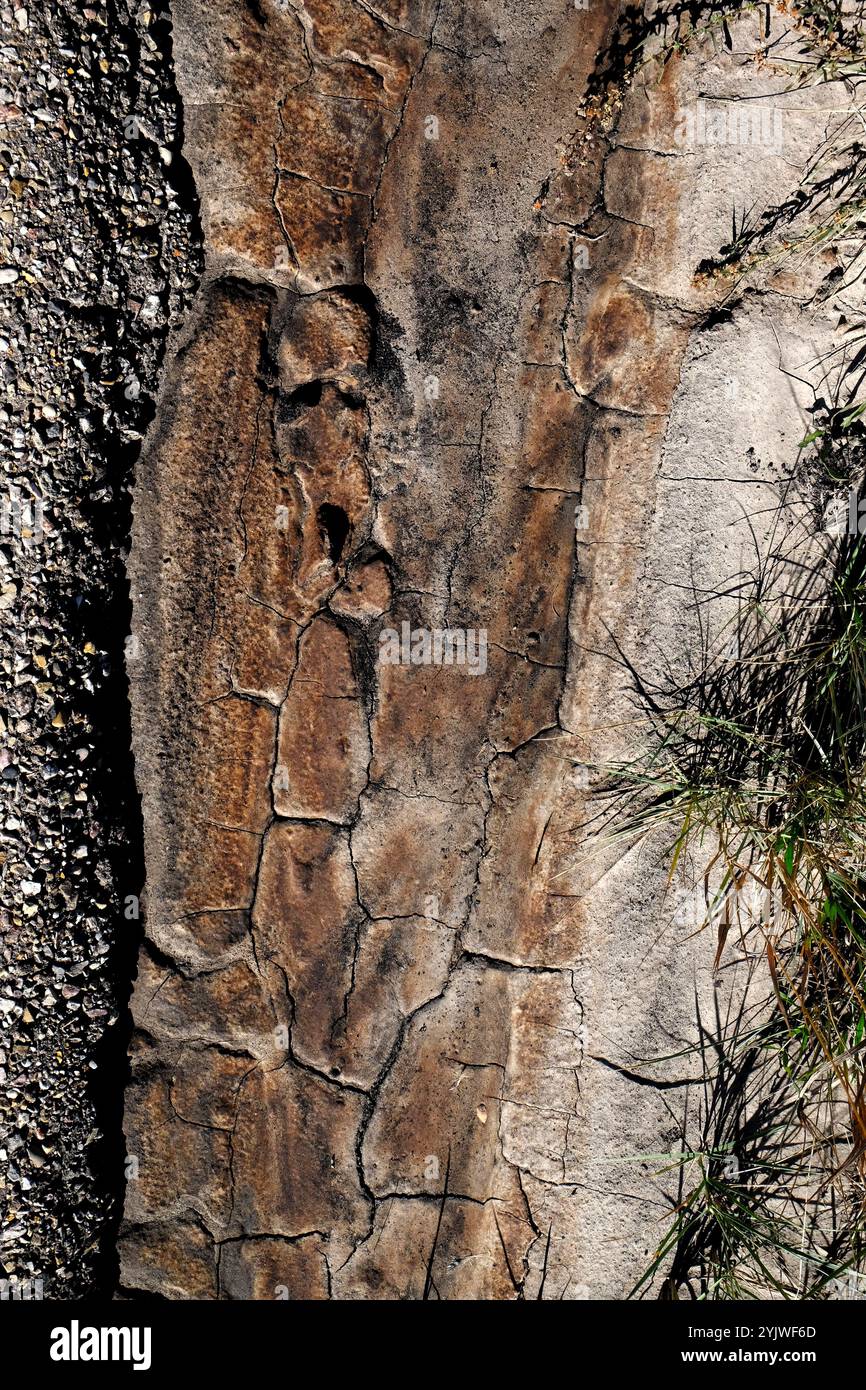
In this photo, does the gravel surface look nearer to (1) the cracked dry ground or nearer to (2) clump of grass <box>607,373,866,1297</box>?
(1) the cracked dry ground

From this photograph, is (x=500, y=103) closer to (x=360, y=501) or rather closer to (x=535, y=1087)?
(x=360, y=501)

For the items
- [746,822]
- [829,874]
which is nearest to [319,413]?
[746,822]

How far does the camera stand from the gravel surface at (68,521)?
265 cm

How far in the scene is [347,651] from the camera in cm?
284

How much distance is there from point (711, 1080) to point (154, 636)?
235 cm

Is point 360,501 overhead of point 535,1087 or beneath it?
overhead

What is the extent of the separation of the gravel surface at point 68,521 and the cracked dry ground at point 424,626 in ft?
0.38

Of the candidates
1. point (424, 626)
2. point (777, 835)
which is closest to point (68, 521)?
point (424, 626)

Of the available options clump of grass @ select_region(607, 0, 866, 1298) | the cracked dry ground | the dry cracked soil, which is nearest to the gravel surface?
the dry cracked soil

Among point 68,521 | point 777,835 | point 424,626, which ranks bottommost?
point 777,835

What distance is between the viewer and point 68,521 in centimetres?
271

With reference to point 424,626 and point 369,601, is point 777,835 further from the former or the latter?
point 369,601

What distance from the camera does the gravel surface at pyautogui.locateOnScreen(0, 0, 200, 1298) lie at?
8.68 ft

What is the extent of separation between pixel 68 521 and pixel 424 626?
45.9 inches
